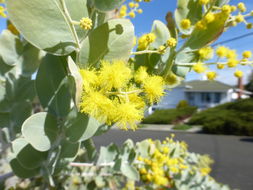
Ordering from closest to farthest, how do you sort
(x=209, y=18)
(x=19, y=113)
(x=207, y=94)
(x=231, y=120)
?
(x=209, y=18)
(x=19, y=113)
(x=231, y=120)
(x=207, y=94)

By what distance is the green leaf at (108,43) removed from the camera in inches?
33.2

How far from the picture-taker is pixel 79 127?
951 mm

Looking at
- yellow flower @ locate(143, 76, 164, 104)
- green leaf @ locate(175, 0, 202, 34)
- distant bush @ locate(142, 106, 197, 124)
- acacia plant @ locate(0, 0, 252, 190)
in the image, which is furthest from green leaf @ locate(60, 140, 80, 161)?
distant bush @ locate(142, 106, 197, 124)

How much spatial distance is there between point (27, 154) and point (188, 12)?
2.96 feet

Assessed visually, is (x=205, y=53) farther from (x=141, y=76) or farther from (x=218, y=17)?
(x=141, y=76)

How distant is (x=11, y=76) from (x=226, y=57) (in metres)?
1.03

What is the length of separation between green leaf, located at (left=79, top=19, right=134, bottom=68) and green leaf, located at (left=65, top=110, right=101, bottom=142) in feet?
0.65

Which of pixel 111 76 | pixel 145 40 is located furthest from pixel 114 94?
pixel 145 40

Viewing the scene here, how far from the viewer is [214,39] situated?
1088 millimetres

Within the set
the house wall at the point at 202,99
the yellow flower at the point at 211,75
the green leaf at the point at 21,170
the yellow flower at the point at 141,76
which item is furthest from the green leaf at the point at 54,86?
the house wall at the point at 202,99

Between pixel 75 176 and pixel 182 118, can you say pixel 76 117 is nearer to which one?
pixel 75 176

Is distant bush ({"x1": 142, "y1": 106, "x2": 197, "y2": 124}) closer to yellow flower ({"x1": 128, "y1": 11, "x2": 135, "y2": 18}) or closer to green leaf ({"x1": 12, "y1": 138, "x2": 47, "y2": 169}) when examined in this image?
yellow flower ({"x1": 128, "y1": 11, "x2": 135, "y2": 18})

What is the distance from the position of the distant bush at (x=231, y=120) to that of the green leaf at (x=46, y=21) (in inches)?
737

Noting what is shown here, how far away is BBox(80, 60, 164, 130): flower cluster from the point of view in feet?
2.44
